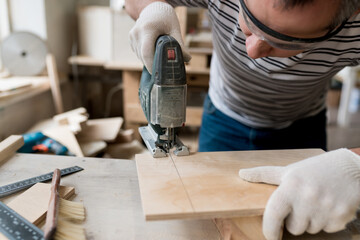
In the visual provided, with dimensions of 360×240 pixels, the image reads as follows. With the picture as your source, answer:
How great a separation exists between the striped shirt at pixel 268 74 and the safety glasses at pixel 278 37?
0.33 metres

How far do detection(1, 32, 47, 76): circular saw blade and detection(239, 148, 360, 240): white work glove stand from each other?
1851 mm

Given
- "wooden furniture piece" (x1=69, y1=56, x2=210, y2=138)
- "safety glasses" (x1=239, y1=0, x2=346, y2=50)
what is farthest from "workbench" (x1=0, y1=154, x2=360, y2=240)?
"wooden furniture piece" (x1=69, y1=56, x2=210, y2=138)

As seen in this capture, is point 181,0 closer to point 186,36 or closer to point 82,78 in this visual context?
point 186,36

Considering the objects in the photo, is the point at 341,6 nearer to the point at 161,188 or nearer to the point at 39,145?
the point at 161,188

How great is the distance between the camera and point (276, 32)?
0.62m

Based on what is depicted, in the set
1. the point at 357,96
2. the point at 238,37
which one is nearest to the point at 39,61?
the point at 238,37

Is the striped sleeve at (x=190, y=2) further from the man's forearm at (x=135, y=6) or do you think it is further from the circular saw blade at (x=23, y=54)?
the circular saw blade at (x=23, y=54)

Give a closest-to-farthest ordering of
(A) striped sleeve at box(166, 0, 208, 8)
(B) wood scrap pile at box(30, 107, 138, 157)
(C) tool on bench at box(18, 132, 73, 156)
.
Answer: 1. (A) striped sleeve at box(166, 0, 208, 8)
2. (C) tool on bench at box(18, 132, 73, 156)
3. (B) wood scrap pile at box(30, 107, 138, 157)

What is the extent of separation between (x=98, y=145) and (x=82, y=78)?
3.73 feet

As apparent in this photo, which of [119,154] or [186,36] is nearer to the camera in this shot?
[119,154]

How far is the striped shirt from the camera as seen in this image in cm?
101

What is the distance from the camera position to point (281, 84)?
1.15 meters

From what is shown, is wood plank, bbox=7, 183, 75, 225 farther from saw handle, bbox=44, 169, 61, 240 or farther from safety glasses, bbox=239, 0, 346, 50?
safety glasses, bbox=239, 0, 346, 50

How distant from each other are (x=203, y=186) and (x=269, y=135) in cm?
72
